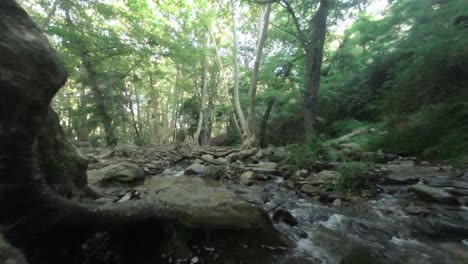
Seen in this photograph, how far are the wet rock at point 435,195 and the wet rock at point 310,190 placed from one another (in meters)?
1.39

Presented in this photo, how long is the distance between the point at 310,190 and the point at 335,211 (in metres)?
0.82

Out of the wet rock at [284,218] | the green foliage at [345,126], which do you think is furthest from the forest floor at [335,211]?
the green foliage at [345,126]

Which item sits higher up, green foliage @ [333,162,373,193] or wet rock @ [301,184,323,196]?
green foliage @ [333,162,373,193]

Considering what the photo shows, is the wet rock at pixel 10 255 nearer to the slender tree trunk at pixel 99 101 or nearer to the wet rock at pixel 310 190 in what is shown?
the wet rock at pixel 310 190

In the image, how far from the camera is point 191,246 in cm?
202

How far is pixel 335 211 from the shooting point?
333 centimetres

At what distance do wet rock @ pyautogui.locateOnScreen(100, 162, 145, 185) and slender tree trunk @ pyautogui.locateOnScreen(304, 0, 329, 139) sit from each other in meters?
5.15

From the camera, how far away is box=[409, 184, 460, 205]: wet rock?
325 centimetres

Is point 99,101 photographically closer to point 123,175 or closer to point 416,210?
point 123,175

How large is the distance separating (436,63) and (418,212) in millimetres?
5323

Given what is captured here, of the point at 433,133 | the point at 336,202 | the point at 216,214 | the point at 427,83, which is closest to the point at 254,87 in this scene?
the point at 427,83

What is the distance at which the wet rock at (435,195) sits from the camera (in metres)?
3.25

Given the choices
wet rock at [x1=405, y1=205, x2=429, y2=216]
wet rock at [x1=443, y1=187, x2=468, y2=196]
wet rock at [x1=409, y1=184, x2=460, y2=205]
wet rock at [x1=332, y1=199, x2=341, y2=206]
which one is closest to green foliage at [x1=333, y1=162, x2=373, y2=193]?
wet rock at [x1=332, y1=199, x2=341, y2=206]

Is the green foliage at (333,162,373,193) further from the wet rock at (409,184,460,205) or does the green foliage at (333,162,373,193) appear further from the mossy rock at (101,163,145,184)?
the mossy rock at (101,163,145,184)
